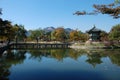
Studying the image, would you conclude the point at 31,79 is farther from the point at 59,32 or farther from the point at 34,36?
the point at 34,36

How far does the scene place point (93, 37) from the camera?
67.5m

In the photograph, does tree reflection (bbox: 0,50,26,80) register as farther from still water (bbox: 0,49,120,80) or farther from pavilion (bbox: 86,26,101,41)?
pavilion (bbox: 86,26,101,41)

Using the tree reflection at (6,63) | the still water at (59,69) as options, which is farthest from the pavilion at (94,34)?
the still water at (59,69)

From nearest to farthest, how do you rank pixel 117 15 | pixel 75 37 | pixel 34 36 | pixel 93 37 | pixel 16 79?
pixel 117 15 → pixel 16 79 → pixel 93 37 → pixel 75 37 → pixel 34 36

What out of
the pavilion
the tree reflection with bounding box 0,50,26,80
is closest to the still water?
the tree reflection with bounding box 0,50,26,80

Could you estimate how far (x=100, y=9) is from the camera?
1079 cm

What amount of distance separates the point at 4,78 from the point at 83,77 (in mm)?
5665

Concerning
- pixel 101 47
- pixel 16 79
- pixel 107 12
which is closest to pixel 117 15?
pixel 107 12

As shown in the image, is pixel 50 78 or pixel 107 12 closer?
pixel 107 12

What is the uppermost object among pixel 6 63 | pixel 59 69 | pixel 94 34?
pixel 94 34

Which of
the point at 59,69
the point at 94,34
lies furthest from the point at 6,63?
the point at 94,34

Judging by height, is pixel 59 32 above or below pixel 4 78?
above

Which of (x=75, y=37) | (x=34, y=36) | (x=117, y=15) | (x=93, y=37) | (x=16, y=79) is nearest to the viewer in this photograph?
(x=117, y=15)

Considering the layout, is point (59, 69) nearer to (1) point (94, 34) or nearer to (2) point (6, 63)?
(2) point (6, 63)
